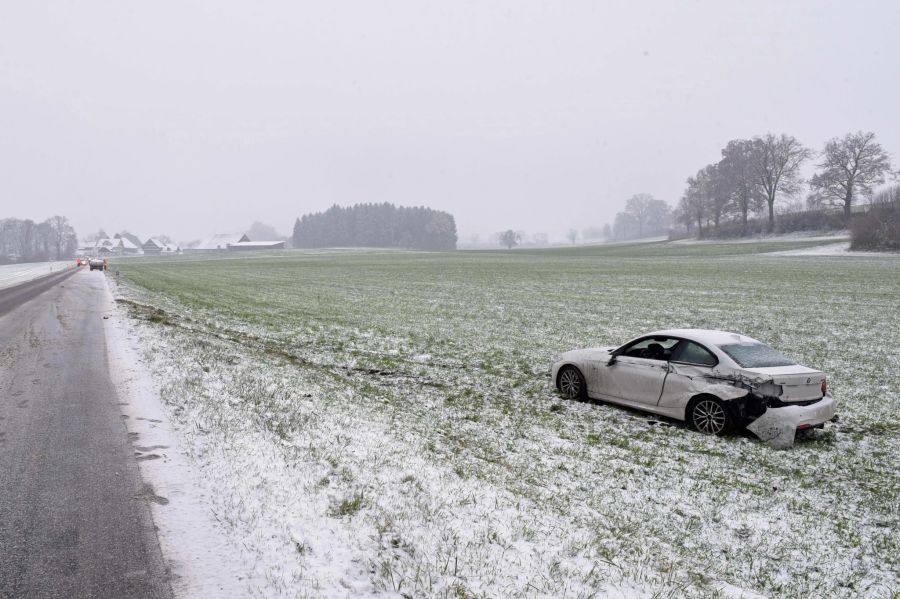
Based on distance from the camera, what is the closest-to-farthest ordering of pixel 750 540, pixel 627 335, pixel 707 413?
pixel 750 540 < pixel 707 413 < pixel 627 335

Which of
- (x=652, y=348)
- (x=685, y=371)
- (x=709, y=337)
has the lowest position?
(x=685, y=371)

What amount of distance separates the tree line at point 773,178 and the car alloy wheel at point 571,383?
8881 cm

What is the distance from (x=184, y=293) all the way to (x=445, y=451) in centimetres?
2977

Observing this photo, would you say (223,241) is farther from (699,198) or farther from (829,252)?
(829,252)

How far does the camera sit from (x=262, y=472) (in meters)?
6.35

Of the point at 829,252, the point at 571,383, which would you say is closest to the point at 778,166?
the point at 829,252

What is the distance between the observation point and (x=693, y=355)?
9.39m

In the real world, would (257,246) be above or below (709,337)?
above

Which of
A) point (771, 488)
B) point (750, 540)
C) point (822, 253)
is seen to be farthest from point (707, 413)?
point (822, 253)

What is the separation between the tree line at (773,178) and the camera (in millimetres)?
80500

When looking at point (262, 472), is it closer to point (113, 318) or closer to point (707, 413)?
point (707, 413)

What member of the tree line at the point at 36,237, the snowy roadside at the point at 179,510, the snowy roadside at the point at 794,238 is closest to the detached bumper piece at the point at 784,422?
the snowy roadside at the point at 179,510

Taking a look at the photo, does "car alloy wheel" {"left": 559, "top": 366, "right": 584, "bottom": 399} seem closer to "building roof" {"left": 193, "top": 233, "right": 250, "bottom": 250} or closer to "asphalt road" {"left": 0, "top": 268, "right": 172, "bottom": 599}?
"asphalt road" {"left": 0, "top": 268, "right": 172, "bottom": 599}

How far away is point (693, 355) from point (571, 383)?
2.58 m
